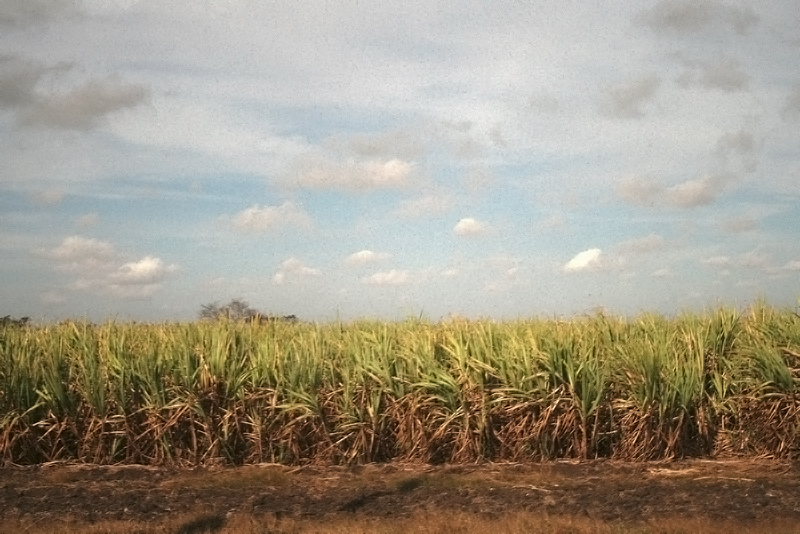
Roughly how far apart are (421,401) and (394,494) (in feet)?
4.55

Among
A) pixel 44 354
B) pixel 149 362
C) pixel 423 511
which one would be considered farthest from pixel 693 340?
pixel 44 354

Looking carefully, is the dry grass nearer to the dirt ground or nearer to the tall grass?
the dirt ground

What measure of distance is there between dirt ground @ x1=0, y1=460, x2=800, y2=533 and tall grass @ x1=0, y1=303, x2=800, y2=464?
293mm

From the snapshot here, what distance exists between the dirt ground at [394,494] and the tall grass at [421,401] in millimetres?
293

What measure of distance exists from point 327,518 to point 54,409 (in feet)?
12.9

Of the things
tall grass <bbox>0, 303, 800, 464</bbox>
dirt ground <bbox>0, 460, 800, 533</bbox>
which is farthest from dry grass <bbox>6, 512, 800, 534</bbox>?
tall grass <bbox>0, 303, 800, 464</bbox>

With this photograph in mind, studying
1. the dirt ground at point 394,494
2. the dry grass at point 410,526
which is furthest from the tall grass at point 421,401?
the dry grass at point 410,526

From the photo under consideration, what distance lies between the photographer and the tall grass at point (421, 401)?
7984 mm

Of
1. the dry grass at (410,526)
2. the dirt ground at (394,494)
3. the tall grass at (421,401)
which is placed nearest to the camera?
the dry grass at (410,526)

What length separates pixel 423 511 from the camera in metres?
6.31

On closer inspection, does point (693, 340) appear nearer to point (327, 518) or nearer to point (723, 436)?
point (723, 436)

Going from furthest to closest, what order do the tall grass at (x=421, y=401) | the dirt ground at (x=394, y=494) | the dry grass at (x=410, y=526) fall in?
the tall grass at (x=421, y=401)
the dirt ground at (x=394, y=494)
the dry grass at (x=410, y=526)

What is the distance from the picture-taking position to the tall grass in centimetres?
798

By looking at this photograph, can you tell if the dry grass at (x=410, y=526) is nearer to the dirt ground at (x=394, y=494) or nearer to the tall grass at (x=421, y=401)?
the dirt ground at (x=394, y=494)
